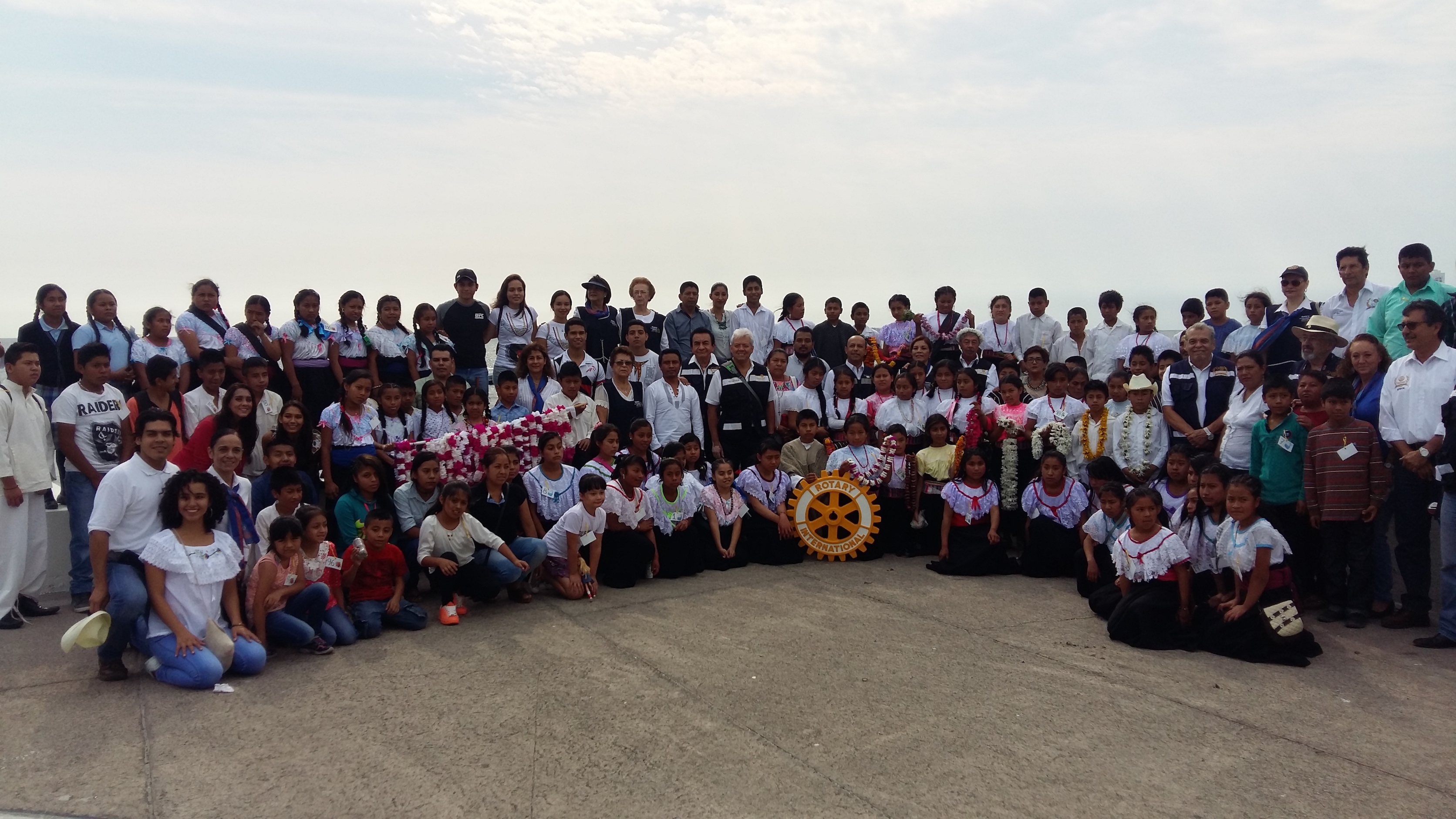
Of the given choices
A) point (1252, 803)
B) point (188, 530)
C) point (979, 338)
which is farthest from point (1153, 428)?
point (188, 530)

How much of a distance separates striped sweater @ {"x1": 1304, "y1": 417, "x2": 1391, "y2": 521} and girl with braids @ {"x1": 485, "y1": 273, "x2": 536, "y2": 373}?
6.20 m

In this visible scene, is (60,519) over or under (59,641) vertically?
over

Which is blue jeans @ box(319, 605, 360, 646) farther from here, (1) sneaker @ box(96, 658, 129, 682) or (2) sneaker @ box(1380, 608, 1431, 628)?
(2) sneaker @ box(1380, 608, 1431, 628)

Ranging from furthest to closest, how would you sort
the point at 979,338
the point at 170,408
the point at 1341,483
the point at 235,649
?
1. the point at 979,338
2. the point at 170,408
3. the point at 1341,483
4. the point at 235,649

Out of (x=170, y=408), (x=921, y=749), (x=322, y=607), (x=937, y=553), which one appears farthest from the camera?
(x=937, y=553)

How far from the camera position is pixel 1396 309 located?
7.03 meters

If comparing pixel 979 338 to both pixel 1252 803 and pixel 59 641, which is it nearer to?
pixel 1252 803

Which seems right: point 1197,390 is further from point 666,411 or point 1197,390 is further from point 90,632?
point 90,632

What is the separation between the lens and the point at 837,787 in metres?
3.77

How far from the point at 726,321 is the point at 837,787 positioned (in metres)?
6.76

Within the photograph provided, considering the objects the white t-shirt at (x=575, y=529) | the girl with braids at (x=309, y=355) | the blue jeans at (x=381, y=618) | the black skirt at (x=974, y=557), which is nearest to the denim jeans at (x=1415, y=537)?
the black skirt at (x=974, y=557)

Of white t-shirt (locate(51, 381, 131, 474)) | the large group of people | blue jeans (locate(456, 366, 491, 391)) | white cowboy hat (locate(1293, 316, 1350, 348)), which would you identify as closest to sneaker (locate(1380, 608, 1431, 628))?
the large group of people

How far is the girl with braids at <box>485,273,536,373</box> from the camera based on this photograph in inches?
346

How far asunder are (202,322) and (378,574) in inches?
117
